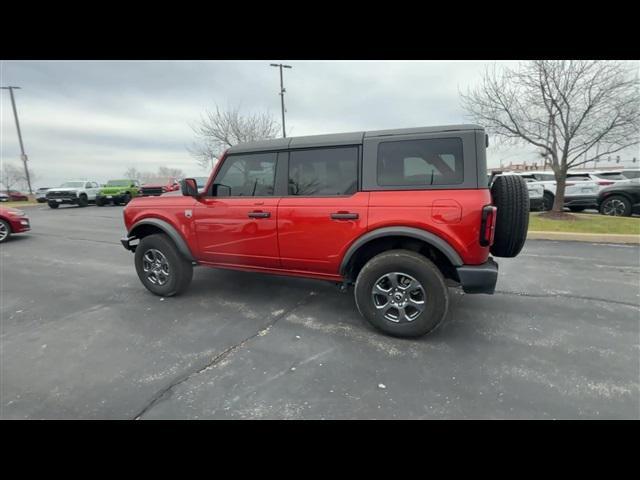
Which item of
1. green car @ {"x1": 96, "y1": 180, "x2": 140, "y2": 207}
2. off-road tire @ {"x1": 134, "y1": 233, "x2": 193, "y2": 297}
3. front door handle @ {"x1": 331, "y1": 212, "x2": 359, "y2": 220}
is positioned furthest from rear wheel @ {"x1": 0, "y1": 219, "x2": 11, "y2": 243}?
green car @ {"x1": 96, "y1": 180, "x2": 140, "y2": 207}

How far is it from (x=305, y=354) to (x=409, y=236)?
1466mm

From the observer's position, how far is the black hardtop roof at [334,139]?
2855mm

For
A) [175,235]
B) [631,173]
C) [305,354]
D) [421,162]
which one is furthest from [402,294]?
[631,173]

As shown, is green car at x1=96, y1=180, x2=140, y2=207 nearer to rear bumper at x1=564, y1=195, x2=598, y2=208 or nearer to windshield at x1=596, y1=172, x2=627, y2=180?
rear bumper at x1=564, y1=195, x2=598, y2=208

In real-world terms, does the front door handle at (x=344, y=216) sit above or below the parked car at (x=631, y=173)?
below

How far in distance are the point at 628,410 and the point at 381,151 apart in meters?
2.70

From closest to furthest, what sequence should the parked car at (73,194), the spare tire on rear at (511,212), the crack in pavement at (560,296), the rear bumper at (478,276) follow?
the rear bumper at (478,276), the spare tire on rear at (511,212), the crack in pavement at (560,296), the parked car at (73,194)

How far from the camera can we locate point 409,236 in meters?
2.88

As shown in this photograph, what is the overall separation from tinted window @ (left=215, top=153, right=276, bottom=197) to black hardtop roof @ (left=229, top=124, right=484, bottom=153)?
10 cm

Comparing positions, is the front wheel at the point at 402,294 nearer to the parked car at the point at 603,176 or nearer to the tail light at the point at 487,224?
the tail light at the point at 487,224

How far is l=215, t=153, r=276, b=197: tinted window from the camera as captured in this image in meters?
3.56

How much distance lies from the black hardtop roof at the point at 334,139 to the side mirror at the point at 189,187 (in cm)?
62

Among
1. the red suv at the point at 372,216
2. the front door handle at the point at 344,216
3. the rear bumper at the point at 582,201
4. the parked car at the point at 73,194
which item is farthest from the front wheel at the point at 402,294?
the parked car at the point at 73,194

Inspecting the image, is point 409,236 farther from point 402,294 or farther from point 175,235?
point 175,235
